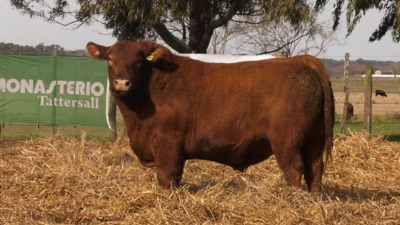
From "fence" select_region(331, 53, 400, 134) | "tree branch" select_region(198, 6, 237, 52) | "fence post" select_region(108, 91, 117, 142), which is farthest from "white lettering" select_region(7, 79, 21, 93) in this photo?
"fence" select_region(331, 53, 400, 134)

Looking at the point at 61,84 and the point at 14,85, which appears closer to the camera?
the point at 61,84

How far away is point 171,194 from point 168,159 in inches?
24.6

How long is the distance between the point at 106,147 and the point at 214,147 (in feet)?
12.1

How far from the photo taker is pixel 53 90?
1084cm

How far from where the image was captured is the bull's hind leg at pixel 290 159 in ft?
17.2

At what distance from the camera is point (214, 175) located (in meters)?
7.49

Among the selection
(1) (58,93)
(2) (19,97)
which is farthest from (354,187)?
(2) (19,97)

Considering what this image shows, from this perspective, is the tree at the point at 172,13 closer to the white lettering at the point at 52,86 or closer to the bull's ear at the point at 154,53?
the white lettering at the point at 52,86

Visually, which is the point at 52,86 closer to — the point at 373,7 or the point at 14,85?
the point at 14,85

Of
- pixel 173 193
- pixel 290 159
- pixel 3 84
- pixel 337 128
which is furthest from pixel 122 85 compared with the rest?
pixel 337 128

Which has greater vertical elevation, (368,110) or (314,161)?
(368,110)

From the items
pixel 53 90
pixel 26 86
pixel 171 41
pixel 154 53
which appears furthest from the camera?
pixel 171 41

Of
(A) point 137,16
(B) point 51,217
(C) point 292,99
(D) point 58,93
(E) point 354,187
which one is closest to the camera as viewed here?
(B) point 51,217

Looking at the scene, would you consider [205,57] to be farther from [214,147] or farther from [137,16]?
[214,147]
